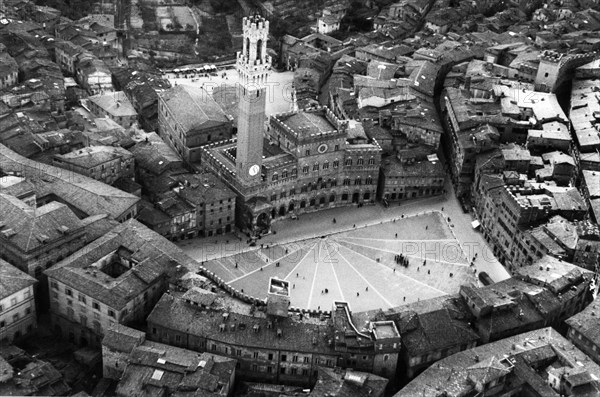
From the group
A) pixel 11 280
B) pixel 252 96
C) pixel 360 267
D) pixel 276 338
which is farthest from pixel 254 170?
pixel 11 280

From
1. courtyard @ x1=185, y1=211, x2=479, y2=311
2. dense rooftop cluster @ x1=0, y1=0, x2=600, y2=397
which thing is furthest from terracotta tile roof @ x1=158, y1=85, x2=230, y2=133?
courtyard @ x1=185, y1=211, x2=479, y2=311

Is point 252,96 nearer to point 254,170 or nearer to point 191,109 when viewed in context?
point 254,170

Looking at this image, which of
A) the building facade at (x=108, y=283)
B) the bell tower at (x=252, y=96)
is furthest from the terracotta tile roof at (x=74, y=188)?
the bell tower at (x=252, y=96)

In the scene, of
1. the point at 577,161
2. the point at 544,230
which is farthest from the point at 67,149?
the point at 577,161

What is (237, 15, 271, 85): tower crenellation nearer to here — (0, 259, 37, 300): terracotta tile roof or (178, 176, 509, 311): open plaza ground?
(178, 176, 509, 311): open plaza ground

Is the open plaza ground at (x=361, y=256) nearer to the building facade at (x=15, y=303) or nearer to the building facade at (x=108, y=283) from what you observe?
the building facade at (x=108, y=283)
